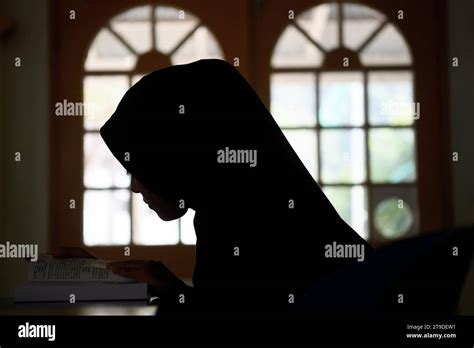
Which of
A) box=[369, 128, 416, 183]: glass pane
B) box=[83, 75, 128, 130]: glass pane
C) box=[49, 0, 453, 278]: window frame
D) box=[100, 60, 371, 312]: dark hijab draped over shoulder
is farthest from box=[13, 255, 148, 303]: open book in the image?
box=[369, 128, 416, 183]: glass pane

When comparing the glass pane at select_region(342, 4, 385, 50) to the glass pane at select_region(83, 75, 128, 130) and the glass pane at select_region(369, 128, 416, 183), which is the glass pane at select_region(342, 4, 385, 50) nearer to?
the glass pane at select_region(369, 128, 416, 183)

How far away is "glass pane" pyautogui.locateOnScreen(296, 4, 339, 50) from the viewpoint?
201 cm

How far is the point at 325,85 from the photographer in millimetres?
2006

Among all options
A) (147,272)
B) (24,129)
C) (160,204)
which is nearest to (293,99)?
(24,129)

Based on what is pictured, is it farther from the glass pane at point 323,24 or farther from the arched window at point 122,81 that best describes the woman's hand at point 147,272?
the glass pane at point 323,24

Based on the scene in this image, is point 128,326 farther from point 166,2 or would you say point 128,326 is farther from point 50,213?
point 166,2

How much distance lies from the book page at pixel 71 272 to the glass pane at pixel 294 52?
1365 mm

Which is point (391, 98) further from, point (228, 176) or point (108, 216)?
point (228, 176)

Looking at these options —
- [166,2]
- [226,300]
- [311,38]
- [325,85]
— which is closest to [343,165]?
[325,85]

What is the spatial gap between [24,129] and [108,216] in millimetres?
337

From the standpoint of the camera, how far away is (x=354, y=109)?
2.01m

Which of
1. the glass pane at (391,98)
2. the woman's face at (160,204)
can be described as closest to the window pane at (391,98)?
the glass pane at (391,98)

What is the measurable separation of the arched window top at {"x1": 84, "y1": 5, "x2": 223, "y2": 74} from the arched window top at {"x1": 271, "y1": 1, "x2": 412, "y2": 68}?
0.87 ft

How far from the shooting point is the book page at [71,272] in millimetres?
685
